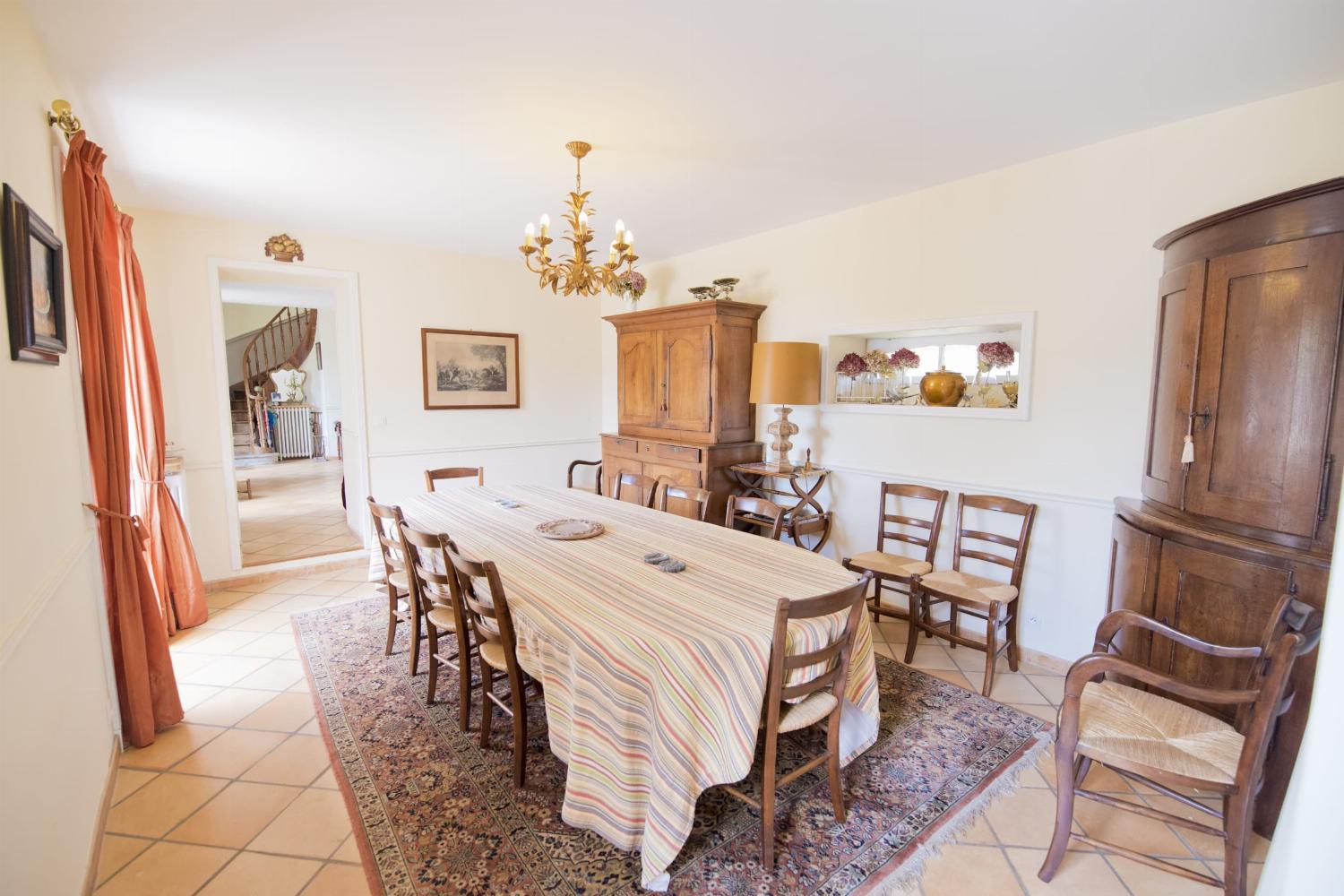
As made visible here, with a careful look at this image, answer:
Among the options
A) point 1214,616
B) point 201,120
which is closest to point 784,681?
point 1214,616

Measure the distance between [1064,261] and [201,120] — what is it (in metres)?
4.08

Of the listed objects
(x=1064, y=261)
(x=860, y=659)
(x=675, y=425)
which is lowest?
(x=860, y=659)

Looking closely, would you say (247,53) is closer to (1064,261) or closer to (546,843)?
(546,843)

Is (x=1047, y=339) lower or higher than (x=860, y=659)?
higher

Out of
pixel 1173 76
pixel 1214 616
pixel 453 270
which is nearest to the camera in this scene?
pixel 1214 616

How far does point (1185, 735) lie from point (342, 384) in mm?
5566

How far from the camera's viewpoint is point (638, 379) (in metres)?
4.94

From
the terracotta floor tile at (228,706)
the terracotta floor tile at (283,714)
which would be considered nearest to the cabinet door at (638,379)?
the terracotta floor tile at (283,714)

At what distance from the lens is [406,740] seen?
2.34 m

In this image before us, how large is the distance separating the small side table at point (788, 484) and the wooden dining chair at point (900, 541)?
43 cm

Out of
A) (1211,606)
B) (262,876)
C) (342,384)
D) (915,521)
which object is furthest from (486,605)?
(342,384)

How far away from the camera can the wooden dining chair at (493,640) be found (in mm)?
1882

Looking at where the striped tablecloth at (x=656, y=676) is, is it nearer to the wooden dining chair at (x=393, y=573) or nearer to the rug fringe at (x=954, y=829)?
the rug fringe at (x=954, y=829)

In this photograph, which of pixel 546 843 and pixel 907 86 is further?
pixel 907 86
